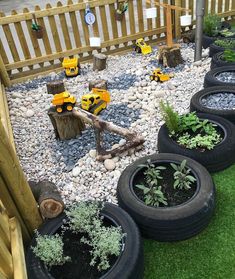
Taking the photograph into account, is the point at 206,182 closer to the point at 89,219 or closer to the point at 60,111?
the point at 89,219

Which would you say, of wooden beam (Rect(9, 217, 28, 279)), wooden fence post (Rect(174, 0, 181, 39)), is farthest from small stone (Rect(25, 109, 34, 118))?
wooden fence post (Rect(174, 0, 181, 39))

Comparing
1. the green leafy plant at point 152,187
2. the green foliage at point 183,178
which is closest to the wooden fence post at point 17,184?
the green leafy plant at point 152,187

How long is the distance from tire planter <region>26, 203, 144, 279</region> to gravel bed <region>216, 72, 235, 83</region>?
309 cm

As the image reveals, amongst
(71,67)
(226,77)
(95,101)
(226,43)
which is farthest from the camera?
(71,67)

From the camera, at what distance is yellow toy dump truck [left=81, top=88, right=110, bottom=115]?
15.6 ft

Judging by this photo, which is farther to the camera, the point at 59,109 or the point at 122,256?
the point at 59,109

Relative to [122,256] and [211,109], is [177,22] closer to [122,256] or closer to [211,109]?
[211,109]

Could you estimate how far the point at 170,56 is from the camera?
20.5ft

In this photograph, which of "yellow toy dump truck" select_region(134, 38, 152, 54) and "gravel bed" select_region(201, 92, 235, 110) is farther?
"yellow toy dump truck" select_region(134, 38, 152, 54)

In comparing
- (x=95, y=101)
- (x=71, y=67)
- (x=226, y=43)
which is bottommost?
(x=95, y=101)

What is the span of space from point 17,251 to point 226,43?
5.27m

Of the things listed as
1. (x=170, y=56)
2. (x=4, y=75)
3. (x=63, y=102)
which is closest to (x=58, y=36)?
(x=4, y=75)

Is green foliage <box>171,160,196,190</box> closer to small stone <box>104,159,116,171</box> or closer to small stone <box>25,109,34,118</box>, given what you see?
small stone <box>104,159,116,171</box>

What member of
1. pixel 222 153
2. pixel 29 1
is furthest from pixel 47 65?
pixel 29 1
